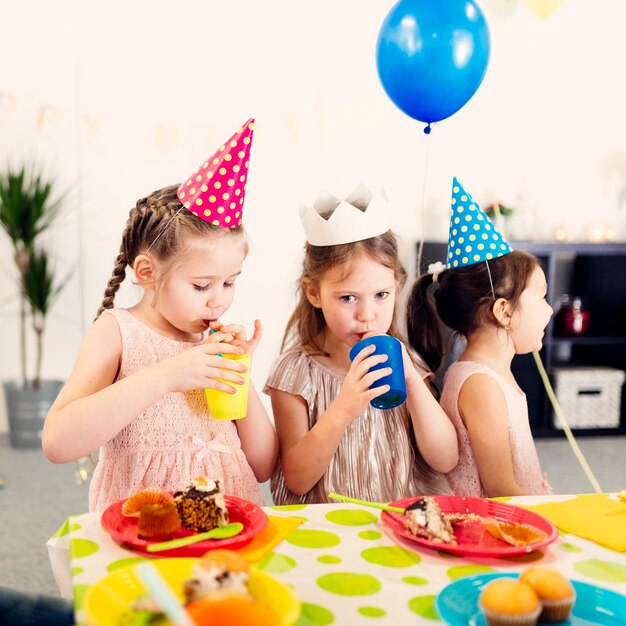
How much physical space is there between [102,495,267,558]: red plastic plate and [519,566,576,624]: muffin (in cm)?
36

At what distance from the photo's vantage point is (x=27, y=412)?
3506mm

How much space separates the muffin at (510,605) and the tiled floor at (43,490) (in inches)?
67.9

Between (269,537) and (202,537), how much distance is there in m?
0.09

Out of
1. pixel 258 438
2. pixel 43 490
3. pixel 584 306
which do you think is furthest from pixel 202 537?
pixel 584 306

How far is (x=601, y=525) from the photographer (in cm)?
105

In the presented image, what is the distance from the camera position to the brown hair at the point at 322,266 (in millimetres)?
1540

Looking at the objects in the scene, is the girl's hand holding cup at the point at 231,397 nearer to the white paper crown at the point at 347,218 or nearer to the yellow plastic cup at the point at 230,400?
the yellow plastic cup at the point at 230,400


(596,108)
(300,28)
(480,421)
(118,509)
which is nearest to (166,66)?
(300,28)

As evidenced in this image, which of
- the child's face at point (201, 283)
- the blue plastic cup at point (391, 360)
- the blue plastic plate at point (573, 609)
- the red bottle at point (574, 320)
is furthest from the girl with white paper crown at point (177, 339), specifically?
the red bottle at point (574, 320)

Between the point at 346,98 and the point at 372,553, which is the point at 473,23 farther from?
the point at 346,98

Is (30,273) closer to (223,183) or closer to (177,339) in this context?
(177,339)

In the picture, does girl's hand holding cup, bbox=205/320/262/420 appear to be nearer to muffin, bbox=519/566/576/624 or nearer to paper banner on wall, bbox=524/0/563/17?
muffin, bbox=519/566/576/624

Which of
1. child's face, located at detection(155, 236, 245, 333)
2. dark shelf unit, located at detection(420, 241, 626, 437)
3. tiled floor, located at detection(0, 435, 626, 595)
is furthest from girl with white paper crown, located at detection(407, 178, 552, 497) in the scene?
dark shelf unit, located at detection(420, 241, 626, 437)

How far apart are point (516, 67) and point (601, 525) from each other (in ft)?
11.5
